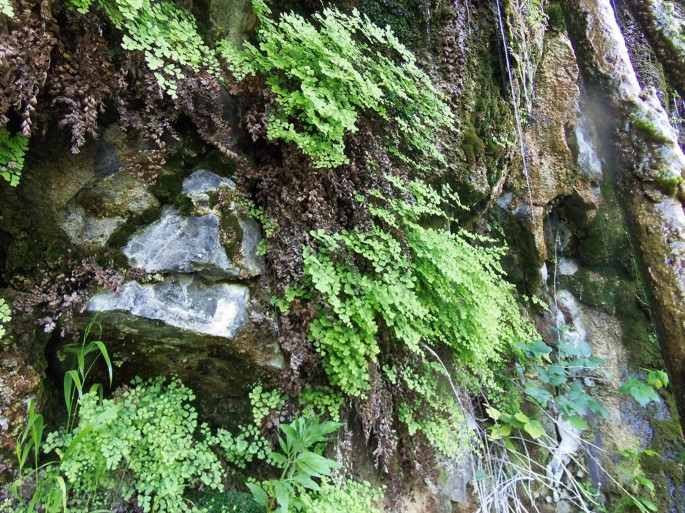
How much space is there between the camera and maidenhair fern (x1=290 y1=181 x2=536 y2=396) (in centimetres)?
234

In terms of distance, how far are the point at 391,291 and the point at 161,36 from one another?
6.23ft

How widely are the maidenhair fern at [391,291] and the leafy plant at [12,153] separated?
1.46 metres

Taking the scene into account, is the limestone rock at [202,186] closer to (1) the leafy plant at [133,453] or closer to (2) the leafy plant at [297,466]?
(1) the leafy plant at [133,453]

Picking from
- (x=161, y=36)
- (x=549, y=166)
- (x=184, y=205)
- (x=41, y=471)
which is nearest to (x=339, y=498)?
(x=41, y=471)

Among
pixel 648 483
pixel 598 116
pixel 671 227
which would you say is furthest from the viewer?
pixel 648 483

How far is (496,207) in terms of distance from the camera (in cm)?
452

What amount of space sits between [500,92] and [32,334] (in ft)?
14.3

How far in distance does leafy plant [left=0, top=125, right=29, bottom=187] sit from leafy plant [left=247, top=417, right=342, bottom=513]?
1.84 meters

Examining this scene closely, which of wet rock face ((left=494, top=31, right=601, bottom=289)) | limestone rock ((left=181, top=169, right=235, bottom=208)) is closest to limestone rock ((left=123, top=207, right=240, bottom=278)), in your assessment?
limestone rock ((left=181, top=169, right=235, bottom=208))

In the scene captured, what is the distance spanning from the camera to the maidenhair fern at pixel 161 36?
1805 mm

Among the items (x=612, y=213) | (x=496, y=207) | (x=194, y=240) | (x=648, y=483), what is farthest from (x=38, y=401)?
(x=612, y=213)

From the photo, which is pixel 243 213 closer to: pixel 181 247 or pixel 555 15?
pixel 181 247

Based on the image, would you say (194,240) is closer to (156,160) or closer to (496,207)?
(156,160)

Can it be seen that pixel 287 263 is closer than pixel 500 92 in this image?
Yes
